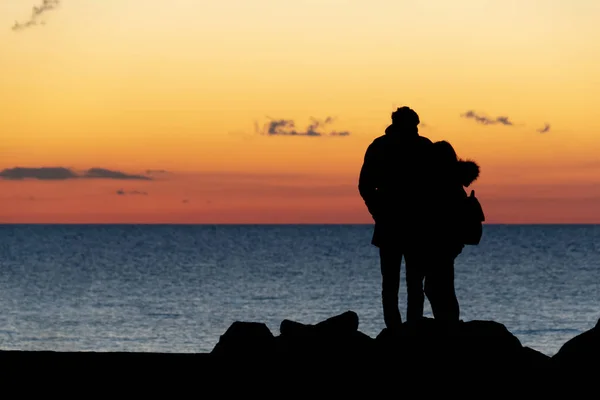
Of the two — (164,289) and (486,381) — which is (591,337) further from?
(164,289)

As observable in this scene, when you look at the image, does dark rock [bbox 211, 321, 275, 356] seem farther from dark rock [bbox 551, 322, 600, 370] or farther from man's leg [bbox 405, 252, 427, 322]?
dark rock [bbox 551, 322, 600, 370]

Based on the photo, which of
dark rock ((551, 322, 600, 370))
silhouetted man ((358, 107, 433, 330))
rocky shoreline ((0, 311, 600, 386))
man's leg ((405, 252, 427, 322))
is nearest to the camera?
rocky shoreline ((0, 311, 600, 386))

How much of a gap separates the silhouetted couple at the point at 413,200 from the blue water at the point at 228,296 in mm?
24746

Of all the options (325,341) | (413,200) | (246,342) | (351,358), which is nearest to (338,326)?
(325,341)

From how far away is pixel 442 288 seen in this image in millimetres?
10727

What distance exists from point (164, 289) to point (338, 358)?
55100 mm

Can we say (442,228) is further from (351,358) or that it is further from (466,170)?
(351,358)

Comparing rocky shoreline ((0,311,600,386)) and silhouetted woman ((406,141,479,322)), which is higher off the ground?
silhouetted woman ((406,141,479,322))

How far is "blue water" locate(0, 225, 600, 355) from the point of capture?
4178cm

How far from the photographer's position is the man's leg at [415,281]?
10609mm

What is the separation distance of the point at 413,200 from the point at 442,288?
83cm

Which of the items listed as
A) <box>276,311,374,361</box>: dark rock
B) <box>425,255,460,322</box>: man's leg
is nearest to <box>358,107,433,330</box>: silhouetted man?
<box>425,255,460,322</box>: man's leg

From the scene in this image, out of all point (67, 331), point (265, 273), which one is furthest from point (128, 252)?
point (67, 331)

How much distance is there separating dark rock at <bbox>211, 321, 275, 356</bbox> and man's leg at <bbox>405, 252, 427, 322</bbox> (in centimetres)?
153
